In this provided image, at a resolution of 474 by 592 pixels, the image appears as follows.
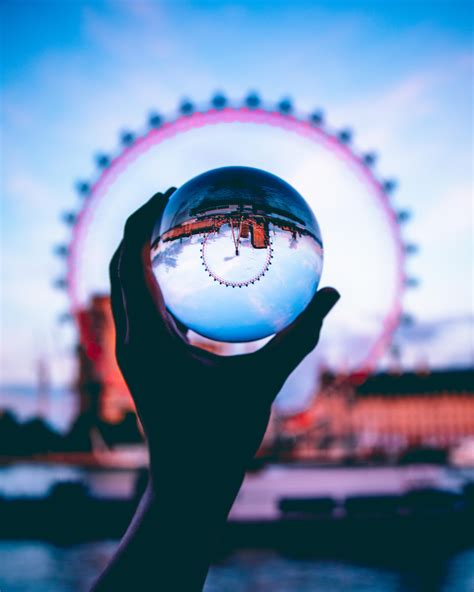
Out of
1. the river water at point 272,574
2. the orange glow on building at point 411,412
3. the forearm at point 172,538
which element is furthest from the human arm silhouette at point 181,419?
the orange glow on building at point 411,412

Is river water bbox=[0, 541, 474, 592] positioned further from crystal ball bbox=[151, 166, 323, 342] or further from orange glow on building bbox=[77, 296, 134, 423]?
crystal ball bbox=[151, 166, 323, 342]

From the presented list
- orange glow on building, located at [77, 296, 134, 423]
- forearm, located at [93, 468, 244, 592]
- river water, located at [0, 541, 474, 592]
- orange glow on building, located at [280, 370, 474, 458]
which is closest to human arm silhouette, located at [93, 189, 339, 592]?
forearm, located at [93, 468, 244, 592]

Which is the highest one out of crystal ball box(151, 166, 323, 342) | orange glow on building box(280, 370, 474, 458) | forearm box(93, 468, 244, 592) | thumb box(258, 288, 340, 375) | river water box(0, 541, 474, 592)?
crystal ball box(151, 166, 323, 342)

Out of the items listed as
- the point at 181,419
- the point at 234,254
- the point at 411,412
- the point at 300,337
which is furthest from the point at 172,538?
the point at 411,412

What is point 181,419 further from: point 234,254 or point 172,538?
point 234,254

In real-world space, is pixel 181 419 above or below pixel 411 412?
above

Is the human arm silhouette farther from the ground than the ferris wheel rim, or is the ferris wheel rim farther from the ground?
the ferris wheel rim

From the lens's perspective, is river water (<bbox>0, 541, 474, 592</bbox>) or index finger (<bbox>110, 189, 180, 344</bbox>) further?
river water (<bbox>0, 541, 474, 592</bbox>)
